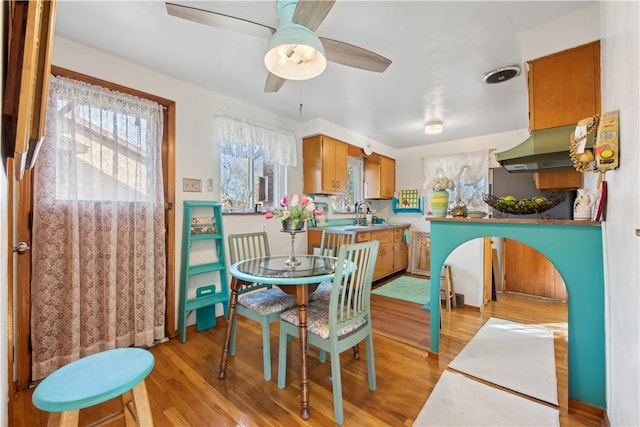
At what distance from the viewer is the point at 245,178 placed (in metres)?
3.15

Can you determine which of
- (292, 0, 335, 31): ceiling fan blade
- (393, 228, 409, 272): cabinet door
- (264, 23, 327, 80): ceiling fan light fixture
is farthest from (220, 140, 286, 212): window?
(393, 228, 409, 272): cabinet door

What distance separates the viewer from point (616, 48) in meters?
1.21

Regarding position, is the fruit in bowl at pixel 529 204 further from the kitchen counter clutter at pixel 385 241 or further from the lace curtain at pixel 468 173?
the lace curtain at pixel 468 173

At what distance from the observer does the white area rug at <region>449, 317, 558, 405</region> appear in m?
1.74

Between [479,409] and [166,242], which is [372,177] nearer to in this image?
[166,242]

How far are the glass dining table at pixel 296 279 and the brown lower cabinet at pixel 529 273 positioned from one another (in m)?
2.92

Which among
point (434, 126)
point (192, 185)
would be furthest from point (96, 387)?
point (434, 126)

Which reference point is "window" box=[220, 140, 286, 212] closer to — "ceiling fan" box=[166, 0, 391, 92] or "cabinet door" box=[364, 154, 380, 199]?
"ceiling fan" box=[166, 0, 391, 92]

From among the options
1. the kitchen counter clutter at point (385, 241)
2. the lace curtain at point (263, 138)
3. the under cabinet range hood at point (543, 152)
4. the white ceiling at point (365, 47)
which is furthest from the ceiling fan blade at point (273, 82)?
the kitchen counter clutter at point (385, 241)

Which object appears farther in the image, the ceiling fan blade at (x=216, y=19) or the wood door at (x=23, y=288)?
the wood door at (x=23, y=288)

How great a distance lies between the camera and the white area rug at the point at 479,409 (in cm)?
144

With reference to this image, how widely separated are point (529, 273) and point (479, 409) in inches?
107

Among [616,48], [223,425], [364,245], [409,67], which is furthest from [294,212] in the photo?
[616,48]

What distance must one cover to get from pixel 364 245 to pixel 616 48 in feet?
4.79
